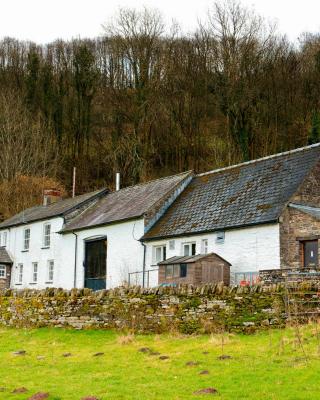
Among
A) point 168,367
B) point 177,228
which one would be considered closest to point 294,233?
point 177,228

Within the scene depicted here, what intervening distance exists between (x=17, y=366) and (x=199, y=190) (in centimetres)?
1901

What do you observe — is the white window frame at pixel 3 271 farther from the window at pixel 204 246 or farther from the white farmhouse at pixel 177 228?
the window at pixel 204 246

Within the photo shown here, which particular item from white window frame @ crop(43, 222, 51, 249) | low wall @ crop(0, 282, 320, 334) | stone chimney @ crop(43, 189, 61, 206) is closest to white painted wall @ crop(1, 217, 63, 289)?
white window frame @ crop(43, 222, 51, 249)

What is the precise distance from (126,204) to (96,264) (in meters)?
→ 4.05

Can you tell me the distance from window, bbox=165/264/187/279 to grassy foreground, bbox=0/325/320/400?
6.68 metres

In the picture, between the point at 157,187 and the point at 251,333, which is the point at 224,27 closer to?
the point at 157,187

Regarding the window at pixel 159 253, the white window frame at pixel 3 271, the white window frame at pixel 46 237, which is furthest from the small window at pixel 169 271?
the white window frame at pixel 3 271

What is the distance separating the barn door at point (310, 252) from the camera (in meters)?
25.0

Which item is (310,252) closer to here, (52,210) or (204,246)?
(204,246)

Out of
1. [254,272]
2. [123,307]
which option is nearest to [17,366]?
[123,307]

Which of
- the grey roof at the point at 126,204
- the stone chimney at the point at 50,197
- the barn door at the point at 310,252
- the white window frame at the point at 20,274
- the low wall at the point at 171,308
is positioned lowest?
the low wall at the point at 171,308

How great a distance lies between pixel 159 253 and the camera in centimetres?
3094

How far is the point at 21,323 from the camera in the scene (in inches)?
913

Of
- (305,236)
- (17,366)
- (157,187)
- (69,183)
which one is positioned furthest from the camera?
(69,183)
